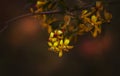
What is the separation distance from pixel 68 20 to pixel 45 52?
6.24ft

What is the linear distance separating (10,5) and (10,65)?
21.9 inches

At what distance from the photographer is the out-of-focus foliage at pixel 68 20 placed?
4.46 feet

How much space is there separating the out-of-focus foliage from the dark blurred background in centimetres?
181

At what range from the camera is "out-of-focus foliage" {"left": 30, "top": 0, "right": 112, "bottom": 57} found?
136cm

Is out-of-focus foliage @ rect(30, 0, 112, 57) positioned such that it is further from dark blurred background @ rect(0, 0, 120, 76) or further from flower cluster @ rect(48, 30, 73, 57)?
dark blurred background @ rect(0, 0, 120, 76)

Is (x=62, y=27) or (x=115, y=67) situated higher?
(x=62, y=27)

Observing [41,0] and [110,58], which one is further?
[110,58]

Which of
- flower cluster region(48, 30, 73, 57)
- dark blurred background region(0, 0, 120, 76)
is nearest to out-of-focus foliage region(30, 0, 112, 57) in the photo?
flower cluster region(48, 30, 73, 57)

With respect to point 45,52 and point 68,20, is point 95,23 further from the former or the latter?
point 45,52

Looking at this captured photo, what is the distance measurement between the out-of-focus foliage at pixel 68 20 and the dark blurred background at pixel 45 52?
1.81 metres

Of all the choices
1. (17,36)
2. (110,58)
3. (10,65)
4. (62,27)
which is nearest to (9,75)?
(10,65)

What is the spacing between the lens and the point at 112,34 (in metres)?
3.28

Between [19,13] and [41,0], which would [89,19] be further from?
[19,13]

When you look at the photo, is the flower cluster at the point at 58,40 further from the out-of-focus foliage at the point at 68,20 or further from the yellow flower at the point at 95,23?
the yellow flower at the point at 95,23
